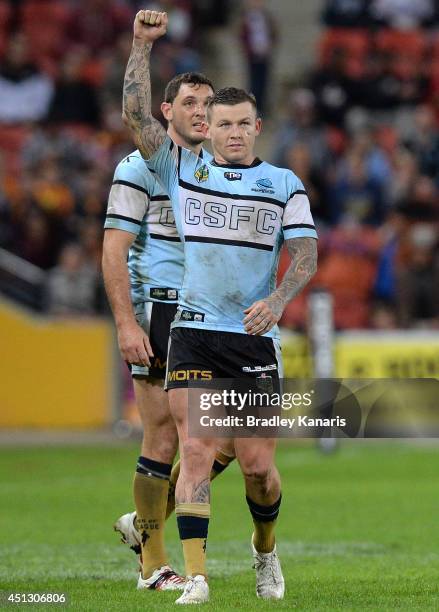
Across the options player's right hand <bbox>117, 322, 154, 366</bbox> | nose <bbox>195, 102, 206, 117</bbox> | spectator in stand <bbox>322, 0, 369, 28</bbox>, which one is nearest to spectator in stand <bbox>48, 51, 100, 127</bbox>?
spectator in stand <bbox>322, 0, 369, 28</bbox>

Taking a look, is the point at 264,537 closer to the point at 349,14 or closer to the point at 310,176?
the point at 310,176

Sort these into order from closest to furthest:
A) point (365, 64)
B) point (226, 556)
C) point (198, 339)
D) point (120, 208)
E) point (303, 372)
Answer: point (198, 339), point (120, 208), point (226, 556), point (303, 372), point (365, 64)

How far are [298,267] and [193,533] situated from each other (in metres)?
1.34

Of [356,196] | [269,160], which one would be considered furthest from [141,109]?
[269,160]

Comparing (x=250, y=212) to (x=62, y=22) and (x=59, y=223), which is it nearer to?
(x=59, y=223)

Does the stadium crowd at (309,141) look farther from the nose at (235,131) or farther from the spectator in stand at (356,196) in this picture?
Answer: the nose at (235,131)

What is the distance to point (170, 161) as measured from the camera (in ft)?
23.0

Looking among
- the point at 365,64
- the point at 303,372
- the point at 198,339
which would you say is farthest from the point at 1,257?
A: the point at 198,339

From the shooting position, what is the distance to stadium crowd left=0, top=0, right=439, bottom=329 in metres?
19.6

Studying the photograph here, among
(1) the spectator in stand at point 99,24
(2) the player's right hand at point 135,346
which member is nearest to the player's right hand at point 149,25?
(2) the player's right hand at point 135,346

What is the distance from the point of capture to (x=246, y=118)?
696 cm

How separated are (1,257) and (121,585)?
12727mm

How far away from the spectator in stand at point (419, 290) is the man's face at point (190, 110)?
38.7 feet

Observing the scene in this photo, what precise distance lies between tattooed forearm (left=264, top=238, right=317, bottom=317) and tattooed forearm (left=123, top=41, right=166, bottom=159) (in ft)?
2.63
